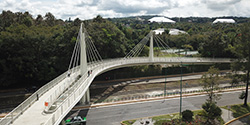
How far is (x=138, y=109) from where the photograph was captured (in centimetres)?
3078

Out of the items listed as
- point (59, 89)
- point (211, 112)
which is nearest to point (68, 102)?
point (59, 89)

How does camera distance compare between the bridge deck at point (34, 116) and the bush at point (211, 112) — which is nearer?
the bridge deck at point (34, 116)

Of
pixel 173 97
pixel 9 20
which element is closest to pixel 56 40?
pixel 9 20

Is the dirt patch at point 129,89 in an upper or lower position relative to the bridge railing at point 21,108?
lower

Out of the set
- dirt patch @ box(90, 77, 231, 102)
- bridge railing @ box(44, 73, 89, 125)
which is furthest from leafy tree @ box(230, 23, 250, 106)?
bridge railing @ box(44, 73, 89, 125)

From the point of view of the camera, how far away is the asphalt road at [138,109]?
27531 millimetres

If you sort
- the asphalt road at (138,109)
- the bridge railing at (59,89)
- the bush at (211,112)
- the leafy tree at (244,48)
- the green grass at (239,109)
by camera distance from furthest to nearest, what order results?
the leafy tree at (244,48) → the green grass at (239,109) → the asphalt road at (138,109) → the bush at (211,112) → the bridge railing at (59,89)

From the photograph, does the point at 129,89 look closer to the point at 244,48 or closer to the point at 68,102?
the point at 68,102

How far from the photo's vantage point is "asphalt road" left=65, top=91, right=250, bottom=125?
90.3 ft

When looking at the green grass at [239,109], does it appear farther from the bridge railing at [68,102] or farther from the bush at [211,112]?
the bridge railing at [68,102]

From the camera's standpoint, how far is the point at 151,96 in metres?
37.0

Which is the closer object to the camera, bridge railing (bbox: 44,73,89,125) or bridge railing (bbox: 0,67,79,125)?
bridge railing (bbox: 0,67,79,125)

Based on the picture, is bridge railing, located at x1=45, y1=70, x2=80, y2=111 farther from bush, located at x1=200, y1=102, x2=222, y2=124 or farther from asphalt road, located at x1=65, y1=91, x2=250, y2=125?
bush, located at x1=200, y1=102, x2=222, y2=124

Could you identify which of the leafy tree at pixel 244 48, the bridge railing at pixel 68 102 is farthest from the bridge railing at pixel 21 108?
the leafy tree at pixel 244 48
